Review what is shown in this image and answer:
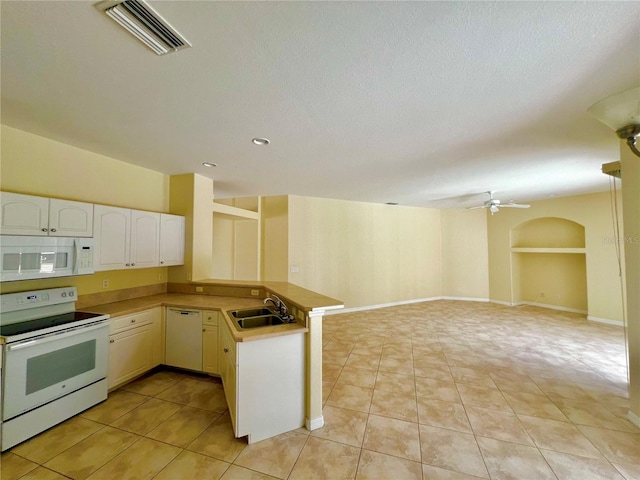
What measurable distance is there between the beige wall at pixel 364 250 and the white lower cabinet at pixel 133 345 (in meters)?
2.72

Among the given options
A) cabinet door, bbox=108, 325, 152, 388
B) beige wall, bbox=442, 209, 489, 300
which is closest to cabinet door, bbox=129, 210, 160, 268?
cabinet door, bbox=108, 325, 152, 388

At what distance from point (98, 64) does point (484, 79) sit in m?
2.48

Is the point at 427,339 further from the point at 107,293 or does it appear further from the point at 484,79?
the point at 107,293

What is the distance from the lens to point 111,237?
273cm

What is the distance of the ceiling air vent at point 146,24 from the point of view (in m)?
1.14

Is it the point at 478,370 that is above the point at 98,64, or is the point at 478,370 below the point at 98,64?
below

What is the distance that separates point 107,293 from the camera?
2.98 metres

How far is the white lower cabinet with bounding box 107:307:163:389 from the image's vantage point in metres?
2.56

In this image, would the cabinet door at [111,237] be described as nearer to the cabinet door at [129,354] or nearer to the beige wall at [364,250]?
the cabinet door at [129,354]

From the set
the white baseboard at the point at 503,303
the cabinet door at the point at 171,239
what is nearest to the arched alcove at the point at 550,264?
the white baseboard at the point at 503,303

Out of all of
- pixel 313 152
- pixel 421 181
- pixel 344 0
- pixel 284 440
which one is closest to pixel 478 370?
pixel 284 440

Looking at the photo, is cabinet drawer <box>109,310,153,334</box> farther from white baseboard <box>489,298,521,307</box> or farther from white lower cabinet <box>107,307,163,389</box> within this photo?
white baseboard <box>489,298,521,307</box>

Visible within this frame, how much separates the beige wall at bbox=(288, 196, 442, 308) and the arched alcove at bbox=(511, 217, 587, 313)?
78.9 inches

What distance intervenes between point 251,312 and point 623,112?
325 centimetres
